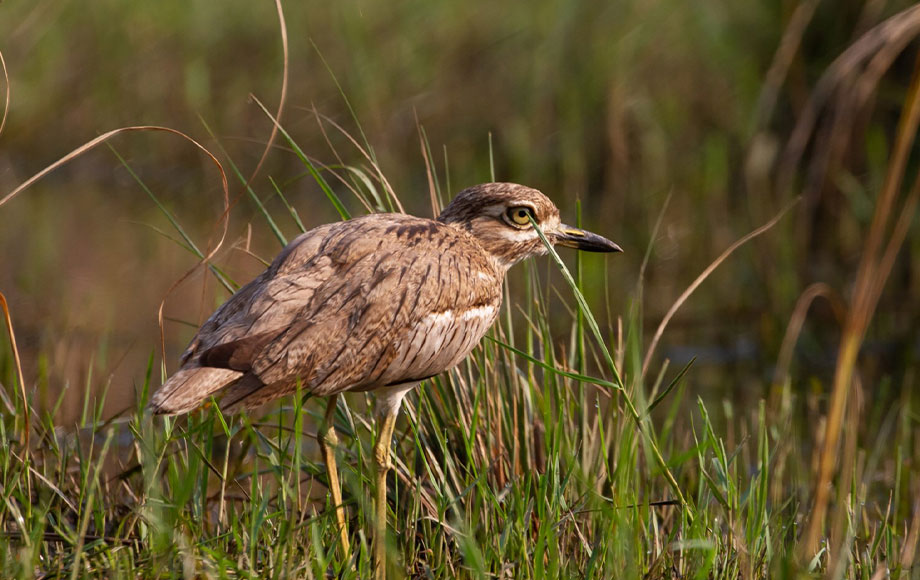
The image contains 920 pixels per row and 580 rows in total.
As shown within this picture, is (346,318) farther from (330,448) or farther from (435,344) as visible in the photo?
(330,448)

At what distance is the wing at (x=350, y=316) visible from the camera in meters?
3.04

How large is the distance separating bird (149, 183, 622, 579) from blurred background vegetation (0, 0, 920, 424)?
2.48 metres

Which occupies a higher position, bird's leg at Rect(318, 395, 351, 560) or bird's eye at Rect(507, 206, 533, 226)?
bird's eye at Rect(507, 206, 533, 226)

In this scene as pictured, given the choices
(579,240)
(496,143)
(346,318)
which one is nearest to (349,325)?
(346,318)

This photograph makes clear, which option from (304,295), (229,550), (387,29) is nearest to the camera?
(304,295)

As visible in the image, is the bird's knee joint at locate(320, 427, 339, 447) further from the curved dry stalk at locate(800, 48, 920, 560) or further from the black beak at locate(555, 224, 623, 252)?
the curved dry stalk at locate(800, 48, 920, 560)

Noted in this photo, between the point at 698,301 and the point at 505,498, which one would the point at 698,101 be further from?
the point at 505,498

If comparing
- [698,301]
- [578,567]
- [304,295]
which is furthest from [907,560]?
[698,301]

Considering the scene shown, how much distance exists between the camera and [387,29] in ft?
32.8

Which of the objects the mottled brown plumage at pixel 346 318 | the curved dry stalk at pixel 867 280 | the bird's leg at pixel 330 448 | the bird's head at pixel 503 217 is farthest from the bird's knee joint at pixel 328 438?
the curved dry stalk at pixel 867 280

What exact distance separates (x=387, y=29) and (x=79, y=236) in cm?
314

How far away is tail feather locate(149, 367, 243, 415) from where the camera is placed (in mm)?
2873

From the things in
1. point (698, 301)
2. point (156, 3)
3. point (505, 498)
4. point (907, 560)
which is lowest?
point (698, 301)

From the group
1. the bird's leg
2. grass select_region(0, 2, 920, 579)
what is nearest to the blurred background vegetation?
grass select_region(0, 2, 920, 579)
